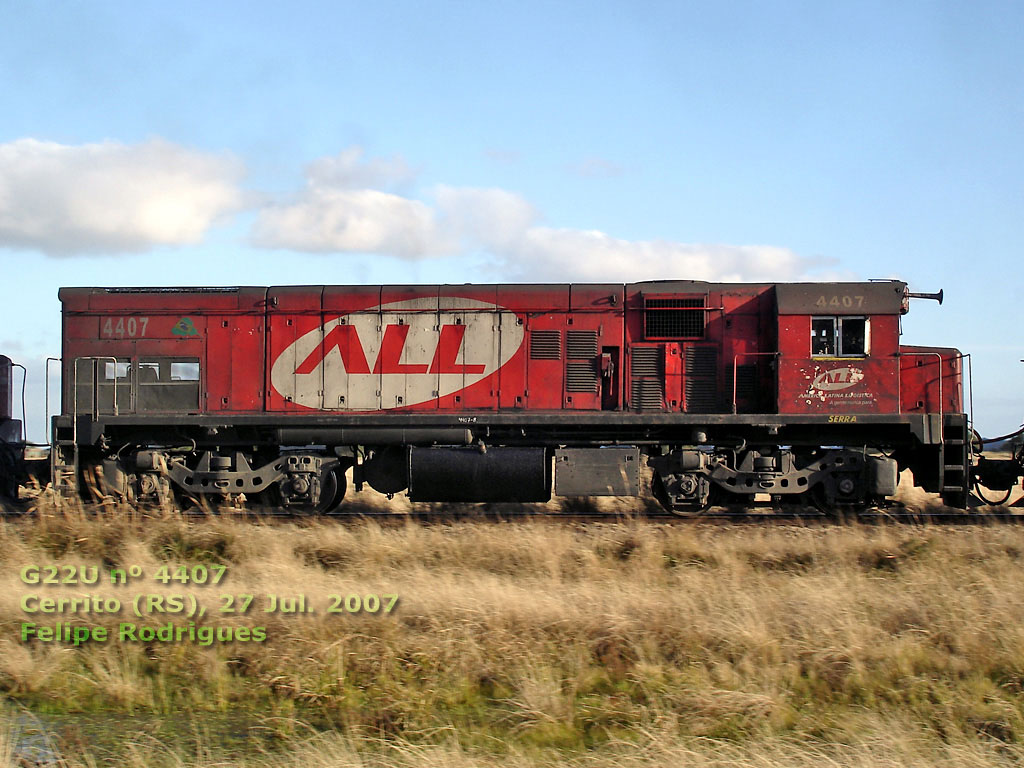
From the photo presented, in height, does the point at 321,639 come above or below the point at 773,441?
below

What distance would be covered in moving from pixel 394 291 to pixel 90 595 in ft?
23.6

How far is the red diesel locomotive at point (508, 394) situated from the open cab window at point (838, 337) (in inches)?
0.9

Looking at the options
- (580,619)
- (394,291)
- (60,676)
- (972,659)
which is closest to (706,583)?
(580,619)

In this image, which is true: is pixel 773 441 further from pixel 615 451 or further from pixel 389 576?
pixel 389 576

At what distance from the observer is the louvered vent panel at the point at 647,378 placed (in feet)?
46.8

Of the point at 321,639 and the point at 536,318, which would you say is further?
the point at 536,318

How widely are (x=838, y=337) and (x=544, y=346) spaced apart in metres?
4.55

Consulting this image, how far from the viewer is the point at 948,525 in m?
12.8

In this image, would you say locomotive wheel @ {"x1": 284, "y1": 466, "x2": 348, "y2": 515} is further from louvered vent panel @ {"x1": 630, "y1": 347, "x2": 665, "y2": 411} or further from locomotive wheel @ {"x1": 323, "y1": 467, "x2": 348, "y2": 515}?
louvered vent panel @ {"x1": 630, "y1": 347, "x2": 665, "y2": 411}

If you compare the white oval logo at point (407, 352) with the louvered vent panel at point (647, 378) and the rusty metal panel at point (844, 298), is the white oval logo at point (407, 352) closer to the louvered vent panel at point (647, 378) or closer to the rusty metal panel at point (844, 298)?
the louvered vent panel at point (647, 378)

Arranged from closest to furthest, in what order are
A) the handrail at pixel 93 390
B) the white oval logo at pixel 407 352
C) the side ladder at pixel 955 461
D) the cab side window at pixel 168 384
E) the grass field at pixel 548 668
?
the grass field at pixel 548 668
the side ladder at pixel 955 461
the handrail at pixel 93 390
the white oval logo at pixel 407 352
the cab side window at pixel 168 384

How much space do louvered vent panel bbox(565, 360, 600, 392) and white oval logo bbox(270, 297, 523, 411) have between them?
0.95 metres

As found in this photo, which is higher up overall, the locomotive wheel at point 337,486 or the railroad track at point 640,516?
the locomotive wheel at point 337,486

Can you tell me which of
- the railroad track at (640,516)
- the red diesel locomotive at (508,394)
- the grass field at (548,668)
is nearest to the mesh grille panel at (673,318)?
the red diesel locomotive at (508,394)
